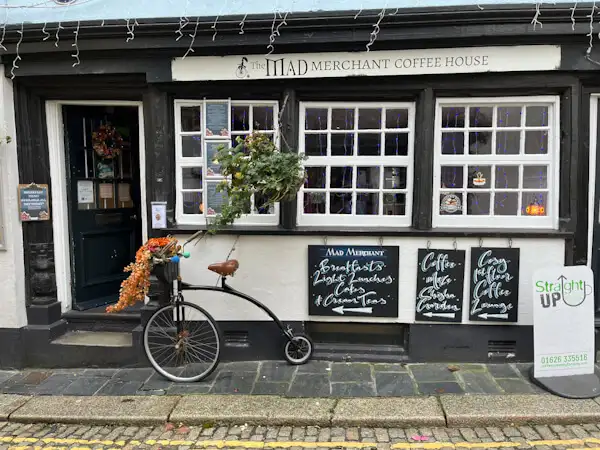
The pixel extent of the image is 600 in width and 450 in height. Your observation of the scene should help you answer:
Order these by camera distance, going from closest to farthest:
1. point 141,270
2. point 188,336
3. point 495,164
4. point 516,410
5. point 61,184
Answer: point 516,410, point 141,270, point 188,336, point 495,164, point 61,184

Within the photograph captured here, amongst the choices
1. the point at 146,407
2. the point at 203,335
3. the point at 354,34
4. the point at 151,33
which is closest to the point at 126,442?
the point at 146,407

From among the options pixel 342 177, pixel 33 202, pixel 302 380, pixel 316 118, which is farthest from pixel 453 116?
pixel 33 202

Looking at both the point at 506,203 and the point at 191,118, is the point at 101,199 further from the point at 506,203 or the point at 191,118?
the point at 506,203

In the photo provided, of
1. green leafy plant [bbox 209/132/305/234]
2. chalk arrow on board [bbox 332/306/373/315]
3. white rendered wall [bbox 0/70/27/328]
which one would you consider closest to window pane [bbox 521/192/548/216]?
chalk arrow on board [bbox 332/306/373/315]

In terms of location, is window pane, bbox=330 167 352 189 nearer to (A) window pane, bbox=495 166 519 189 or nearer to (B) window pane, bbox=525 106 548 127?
(A) window pane, bbox=495 166 519 189

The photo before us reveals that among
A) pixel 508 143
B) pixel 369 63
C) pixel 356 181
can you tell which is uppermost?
pixel 369 63

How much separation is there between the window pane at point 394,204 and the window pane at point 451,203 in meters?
0.42

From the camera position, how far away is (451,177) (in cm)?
439

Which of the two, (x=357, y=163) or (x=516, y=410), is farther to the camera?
(x=357, y=163)

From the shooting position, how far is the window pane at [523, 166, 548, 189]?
4301 mm

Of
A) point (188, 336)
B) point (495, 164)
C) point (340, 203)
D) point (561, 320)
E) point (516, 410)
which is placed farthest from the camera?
point (340, 203)

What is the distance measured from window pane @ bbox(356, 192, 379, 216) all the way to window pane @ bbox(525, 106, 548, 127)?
1.76 m

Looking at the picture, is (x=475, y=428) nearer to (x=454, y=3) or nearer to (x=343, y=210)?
(x=343, y=210)

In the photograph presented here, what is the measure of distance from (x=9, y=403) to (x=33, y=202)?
203 cm
